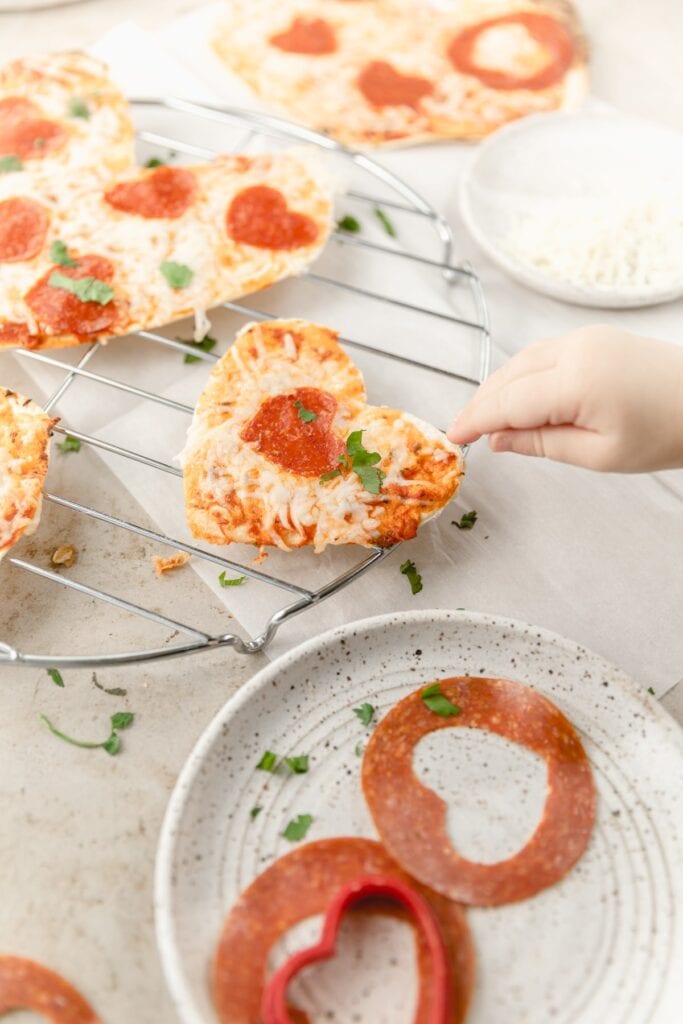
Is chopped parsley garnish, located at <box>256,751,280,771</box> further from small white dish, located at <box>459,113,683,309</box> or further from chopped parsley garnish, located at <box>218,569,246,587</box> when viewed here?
small white dish, located at <box>459,113,683,309</box>

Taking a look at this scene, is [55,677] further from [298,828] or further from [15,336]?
[15,336]

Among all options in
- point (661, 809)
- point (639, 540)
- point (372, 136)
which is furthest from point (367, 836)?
point (372, 136)

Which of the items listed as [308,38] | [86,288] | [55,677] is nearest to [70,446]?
[86,288]

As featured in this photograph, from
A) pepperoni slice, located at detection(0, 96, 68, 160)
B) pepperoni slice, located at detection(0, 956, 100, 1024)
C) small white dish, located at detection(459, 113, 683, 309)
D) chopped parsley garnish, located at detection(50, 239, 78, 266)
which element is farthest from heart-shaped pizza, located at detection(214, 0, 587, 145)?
pepperoni slice, located at detection(0, 956, 100, 1024)

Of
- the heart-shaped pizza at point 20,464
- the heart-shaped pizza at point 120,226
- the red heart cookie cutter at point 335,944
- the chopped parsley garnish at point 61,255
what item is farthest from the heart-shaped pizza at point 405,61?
the red heart cookie cutter at point 335,944

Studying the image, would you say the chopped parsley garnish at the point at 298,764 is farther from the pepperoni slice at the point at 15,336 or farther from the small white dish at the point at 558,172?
the small white dish at the point at 558,172

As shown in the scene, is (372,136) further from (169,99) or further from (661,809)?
(661,809)

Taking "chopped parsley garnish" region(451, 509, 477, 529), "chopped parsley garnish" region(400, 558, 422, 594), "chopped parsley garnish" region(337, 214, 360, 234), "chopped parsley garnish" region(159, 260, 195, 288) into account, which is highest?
"chopped parsley garnish" region(337, 214, 360, 234)
